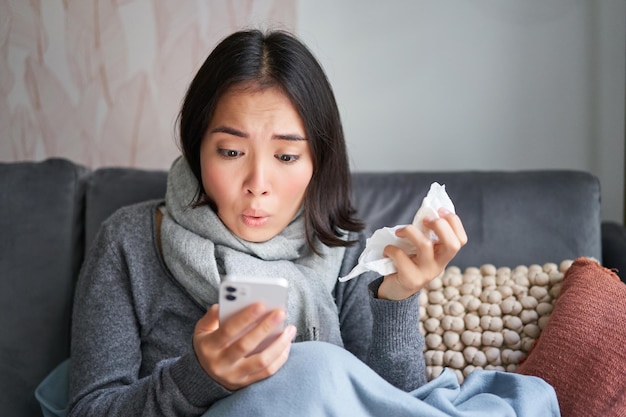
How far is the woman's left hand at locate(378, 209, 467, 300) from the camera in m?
1.10

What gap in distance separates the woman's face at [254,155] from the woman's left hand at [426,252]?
0.23 metres

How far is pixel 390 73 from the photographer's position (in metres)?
1.99

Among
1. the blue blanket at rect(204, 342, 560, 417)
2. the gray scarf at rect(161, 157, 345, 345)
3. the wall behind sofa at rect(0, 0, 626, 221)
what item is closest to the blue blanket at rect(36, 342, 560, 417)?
the blue blanket at rect(204, 342, 560, 417)

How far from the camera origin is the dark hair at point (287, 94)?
129cm

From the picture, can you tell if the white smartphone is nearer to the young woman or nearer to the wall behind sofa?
the young woman

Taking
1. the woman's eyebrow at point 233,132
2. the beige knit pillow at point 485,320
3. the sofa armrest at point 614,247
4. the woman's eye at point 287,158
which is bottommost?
the beige knit pillow at point 485,320

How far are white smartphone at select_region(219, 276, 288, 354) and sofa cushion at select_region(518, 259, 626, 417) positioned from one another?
56cm

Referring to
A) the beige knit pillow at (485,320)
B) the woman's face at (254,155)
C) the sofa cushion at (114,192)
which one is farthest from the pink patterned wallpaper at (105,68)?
the beige knit pillow at (485,320)

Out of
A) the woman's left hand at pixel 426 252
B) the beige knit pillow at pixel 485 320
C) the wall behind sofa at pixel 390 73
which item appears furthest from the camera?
the wall behind sofa at pixel 390 73

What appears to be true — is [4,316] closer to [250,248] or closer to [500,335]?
[250,248]

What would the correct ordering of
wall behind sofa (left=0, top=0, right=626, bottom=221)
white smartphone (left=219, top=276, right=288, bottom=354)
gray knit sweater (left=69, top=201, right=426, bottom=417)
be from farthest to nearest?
wall behind sofa (left=0, top=0, right=626, bottom=221) → gray knit sweater (left=69, top=201, right=426, bottom=417) → white smartphone (left=219, top=276, right=288, bottom=354)

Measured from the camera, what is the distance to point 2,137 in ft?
6.89

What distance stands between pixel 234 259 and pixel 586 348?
1.98 ft

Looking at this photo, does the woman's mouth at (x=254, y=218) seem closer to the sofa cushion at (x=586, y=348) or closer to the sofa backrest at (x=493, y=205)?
the sofa backrest at (x=493, y=205)
